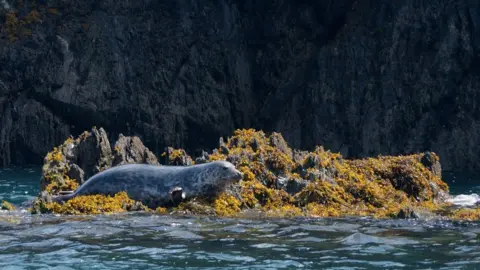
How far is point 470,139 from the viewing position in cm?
3341

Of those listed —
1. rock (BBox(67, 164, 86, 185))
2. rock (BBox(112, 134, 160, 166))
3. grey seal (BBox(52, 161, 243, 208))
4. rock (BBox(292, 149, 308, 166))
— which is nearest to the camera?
grey seal (BBox(52, 161, 243, 208))

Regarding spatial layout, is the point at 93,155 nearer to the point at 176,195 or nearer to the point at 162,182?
the point at 162,182

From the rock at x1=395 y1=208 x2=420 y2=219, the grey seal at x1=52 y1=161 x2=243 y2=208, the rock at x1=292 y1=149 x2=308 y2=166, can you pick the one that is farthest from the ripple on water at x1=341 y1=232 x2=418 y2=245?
the rock at x1=292 y1=149 x2=308 y2=166

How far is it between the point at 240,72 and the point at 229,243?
28162 millimetres

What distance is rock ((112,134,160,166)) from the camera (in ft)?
60.0

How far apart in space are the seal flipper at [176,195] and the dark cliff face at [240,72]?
20.4m

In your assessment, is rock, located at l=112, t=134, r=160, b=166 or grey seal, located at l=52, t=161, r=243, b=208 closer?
grey seal, located at l=52, t=161, r=243, b=208

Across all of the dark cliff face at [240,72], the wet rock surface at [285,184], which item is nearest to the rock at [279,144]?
the wet rock surface at [285,184]

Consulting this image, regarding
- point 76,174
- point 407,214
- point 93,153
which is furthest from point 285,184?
point 93,153

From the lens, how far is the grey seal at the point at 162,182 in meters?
15.3

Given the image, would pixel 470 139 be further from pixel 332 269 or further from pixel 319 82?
pixel 332 269

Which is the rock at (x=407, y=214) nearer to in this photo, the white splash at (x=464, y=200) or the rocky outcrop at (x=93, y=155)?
the white splash at (x=464, y=200)

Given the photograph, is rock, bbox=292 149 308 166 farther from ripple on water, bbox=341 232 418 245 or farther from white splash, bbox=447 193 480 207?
ripple on water, bbox=341 232 418 245

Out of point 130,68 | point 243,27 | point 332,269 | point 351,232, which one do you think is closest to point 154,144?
point 130,68
